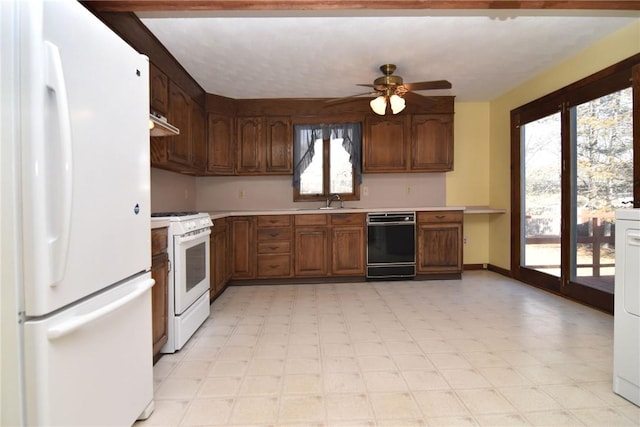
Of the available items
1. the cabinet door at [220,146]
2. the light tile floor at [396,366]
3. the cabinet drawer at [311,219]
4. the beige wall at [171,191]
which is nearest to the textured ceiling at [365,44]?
the cabinet door at [220,146]

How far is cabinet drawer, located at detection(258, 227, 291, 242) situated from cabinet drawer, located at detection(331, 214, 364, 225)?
0.59 meters

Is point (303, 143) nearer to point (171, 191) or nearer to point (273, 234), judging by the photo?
point (273, 234)

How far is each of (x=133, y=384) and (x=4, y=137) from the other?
1.09 metres

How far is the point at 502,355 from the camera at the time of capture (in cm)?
220

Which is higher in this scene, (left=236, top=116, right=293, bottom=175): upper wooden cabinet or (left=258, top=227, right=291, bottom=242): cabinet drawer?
(left=236, top=116, right=293, bottom=175): upper wooden cabinet

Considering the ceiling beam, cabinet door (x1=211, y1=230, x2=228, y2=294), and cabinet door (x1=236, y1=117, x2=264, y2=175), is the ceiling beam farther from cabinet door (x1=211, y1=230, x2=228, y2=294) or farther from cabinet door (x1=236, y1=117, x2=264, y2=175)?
cabinet door (x1=236, y1=117, x2=264, y2=175)

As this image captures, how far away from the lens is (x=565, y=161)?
3.39 meters

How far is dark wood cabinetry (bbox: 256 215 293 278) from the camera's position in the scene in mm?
4172

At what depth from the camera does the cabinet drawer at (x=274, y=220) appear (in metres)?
4.16

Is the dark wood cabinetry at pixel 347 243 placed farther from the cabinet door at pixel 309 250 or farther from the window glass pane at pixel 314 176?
the window glass pane at pixel 314 176

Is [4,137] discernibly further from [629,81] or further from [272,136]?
[629,81]

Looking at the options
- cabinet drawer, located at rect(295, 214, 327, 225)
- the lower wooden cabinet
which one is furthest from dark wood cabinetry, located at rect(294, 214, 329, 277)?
the lower wooden cabinet

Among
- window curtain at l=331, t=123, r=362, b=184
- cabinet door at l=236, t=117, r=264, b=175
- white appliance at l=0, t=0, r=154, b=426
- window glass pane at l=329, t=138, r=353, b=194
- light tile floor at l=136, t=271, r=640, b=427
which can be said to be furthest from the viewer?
window glass pane at l=329, t=138, r=353, b=194

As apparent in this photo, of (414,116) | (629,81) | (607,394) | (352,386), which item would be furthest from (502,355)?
(414,116)
